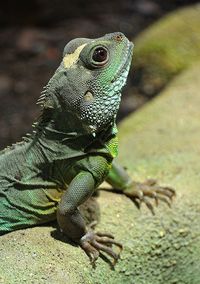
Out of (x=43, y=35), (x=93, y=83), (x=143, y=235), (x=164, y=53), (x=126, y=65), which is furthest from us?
(x=43, y=35)

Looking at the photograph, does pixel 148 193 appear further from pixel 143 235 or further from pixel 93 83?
pixel 93 83

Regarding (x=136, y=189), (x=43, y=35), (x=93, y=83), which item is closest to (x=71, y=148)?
(x=93, y=83)

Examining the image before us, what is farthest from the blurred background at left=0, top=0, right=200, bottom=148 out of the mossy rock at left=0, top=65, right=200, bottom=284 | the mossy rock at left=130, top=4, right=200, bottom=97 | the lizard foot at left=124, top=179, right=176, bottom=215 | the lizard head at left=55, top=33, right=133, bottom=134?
the lizard head at left=55, top=33, right=133, bottom=134

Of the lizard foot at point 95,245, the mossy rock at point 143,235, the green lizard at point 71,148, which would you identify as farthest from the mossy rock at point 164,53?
the lizard foot at point 95,245

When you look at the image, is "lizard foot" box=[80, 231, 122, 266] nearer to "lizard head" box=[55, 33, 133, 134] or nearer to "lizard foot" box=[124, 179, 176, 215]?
"lizard foot" box=[124, 179, 176, 215]

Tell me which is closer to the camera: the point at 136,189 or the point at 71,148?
the point at 71,148

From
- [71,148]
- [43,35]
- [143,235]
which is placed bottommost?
[43,35]

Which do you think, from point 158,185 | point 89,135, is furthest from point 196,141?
point 89,135

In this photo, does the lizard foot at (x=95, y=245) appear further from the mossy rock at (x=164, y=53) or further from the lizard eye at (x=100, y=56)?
the mossy rock at (x=164, y=53)
